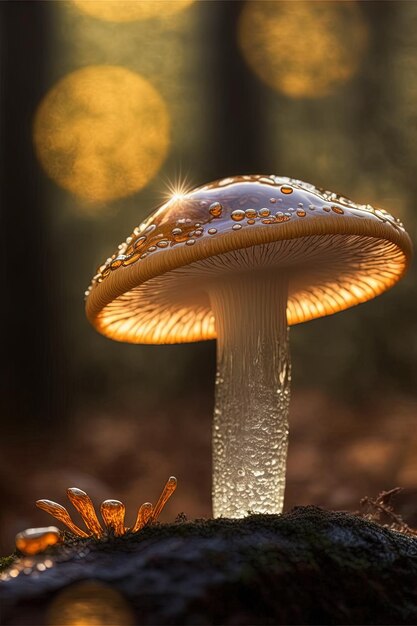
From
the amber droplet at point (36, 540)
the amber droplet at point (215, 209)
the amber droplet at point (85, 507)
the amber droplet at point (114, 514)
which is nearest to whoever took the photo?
the amber droplet at point (36, 540)

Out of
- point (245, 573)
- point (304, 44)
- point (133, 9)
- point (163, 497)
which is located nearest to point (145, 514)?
point (163, 497)

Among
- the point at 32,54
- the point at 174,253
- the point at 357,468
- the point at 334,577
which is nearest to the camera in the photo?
the point at 334,577

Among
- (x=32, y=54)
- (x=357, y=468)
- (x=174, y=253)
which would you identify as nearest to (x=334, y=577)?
(x=174, y=253)

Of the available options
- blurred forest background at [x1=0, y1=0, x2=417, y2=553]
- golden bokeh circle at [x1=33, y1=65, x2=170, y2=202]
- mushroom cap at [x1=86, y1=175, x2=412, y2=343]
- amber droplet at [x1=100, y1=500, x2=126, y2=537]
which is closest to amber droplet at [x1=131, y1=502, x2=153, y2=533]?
amber droplet at [x1=100, y1=500, x2=126, y2=537]

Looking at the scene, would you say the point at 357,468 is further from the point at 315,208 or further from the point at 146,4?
the point at 146,4

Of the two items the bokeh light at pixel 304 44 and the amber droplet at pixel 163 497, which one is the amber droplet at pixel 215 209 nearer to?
the amber droplet at pixel 163 497

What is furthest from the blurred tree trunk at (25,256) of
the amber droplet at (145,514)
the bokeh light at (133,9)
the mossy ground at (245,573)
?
Answer: the mossy ground at (245,573)

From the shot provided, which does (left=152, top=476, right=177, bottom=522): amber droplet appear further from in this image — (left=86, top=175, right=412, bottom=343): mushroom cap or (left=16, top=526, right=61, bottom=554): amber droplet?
(left=86, top=175, right=412, bottom=343): mushroom cap
